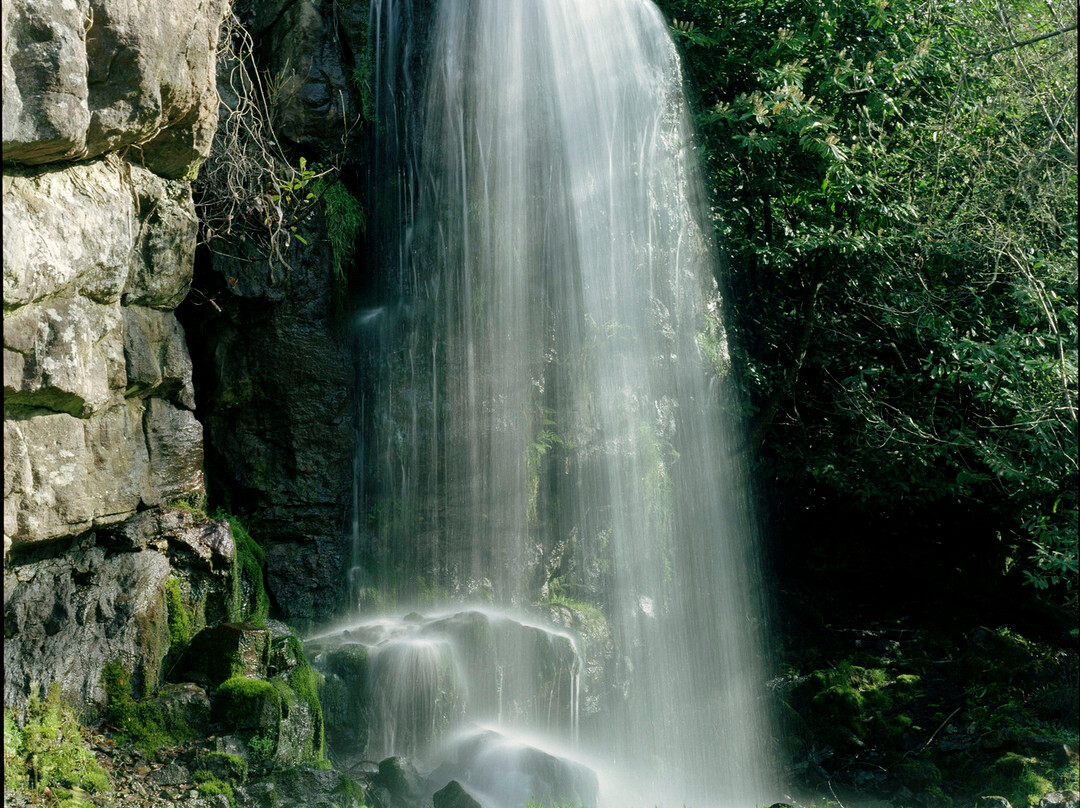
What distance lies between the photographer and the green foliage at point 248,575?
7176mm

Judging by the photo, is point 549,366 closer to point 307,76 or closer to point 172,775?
point 307,76

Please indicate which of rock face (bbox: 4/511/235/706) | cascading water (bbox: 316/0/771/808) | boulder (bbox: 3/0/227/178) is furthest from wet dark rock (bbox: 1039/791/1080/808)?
boulder (bbox: 3/0/227/178)

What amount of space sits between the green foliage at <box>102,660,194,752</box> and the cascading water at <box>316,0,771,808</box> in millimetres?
2532

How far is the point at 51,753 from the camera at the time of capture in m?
5.09

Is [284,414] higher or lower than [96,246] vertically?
lower

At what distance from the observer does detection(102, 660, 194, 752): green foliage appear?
5582 mm

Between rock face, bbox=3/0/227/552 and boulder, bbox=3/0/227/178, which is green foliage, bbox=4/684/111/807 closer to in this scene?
rock face, bbox=3/0/227/552

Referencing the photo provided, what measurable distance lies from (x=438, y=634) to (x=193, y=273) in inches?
143

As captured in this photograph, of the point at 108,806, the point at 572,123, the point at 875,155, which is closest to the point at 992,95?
the point at 875,155

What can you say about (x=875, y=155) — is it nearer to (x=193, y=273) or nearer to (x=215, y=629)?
(x=193, y=273)

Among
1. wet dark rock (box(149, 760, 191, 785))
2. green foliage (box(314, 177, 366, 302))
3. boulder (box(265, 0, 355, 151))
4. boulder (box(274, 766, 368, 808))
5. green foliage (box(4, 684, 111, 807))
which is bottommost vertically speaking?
boulder (box(274, 766, 368, 808))

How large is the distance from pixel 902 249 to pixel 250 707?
7.21 meters

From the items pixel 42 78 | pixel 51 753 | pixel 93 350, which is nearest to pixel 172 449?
pixel 93 350

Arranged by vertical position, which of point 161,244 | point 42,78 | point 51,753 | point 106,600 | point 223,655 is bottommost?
point 51,753
